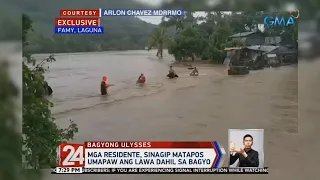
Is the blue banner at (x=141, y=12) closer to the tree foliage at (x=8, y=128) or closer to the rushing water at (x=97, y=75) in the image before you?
the rushing water at (x=97, y=75)

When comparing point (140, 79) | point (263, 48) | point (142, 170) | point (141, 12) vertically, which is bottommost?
point (142, 170)

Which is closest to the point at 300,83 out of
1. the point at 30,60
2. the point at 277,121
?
the point at 277,121

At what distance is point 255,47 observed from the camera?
238 cm

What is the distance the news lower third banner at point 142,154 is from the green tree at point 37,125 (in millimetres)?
71

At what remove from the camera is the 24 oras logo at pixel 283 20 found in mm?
2348

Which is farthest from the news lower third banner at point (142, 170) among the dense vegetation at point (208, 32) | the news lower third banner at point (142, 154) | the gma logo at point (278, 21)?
the gma logo at point (278, 21)

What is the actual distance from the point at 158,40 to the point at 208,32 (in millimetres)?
320

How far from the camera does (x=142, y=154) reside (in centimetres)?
235

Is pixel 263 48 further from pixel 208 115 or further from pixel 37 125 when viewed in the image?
pixel 37 125

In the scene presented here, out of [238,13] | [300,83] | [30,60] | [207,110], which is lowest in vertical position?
[207,110]

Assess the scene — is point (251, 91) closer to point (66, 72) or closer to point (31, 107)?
point (66, 72)

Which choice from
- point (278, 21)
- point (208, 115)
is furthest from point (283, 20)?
point (208, 115)

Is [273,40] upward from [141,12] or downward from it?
downward

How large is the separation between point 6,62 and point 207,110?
1.28 meters
